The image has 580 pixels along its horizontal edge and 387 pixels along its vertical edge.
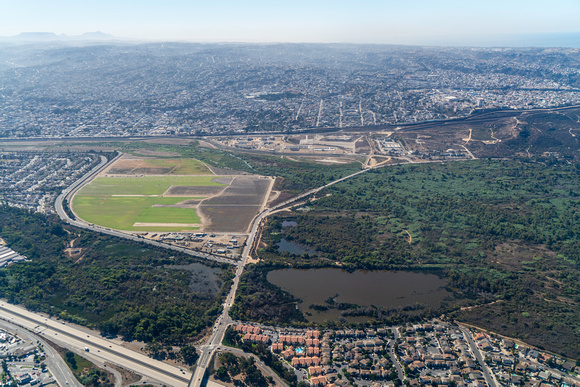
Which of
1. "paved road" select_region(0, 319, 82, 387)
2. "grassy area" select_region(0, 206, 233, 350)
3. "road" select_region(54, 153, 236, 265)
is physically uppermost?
"road" select_region(54, 153, 236, 265)

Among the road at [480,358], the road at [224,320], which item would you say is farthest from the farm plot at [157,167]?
the road at [480,358]

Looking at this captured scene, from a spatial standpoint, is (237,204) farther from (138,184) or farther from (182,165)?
(182,165)

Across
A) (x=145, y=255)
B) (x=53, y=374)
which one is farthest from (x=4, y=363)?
(x=145, y=255)

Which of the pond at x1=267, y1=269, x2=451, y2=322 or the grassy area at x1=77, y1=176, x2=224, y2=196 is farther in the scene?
the grassy area at x1=77, y1=176, x2=224, y2=196

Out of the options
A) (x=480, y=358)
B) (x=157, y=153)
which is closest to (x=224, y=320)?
(x=480, y=358)

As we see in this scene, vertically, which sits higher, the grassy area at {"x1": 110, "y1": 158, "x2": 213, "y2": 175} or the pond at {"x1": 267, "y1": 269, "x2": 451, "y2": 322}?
the grassy area at {"x1": 110, "y1": 158, "x2": 213, "y2": 175}

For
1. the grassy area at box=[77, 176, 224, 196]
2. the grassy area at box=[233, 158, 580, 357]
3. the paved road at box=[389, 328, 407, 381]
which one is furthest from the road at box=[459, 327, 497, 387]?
the grassy area at box=[77, 176, 224, 196]

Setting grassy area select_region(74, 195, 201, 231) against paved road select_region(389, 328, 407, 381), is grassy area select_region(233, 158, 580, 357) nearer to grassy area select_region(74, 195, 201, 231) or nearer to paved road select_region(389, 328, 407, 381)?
paved road select_region(389, 328, 407, 381)

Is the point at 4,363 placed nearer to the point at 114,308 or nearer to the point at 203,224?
the point at 114,308
